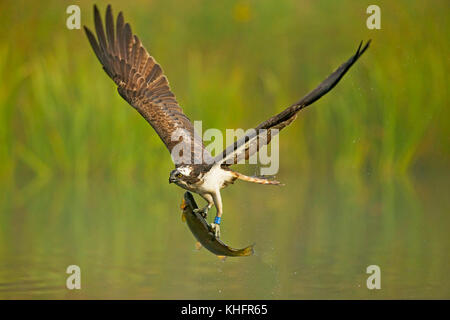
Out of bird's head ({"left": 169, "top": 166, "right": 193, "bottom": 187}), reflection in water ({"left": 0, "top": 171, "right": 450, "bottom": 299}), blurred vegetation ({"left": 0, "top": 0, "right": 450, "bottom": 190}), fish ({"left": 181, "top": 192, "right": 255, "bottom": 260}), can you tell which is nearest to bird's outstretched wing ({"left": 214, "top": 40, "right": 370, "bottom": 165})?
bird's head ({"left": 169, "top": 166, "right": 193, "bottom": 187})

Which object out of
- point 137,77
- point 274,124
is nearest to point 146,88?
point 137,77

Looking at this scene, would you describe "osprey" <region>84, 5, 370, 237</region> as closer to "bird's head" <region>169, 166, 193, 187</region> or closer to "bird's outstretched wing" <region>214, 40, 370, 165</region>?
"bird's head" <region>169, 166, 193, 187</region>

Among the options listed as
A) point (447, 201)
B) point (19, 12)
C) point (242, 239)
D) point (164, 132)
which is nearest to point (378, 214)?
point (447, 201)

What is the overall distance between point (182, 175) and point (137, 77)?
6.63 ft

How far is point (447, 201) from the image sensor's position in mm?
14133

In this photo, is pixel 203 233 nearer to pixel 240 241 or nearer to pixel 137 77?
pixel 137 77

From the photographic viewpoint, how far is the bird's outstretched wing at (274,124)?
705cm

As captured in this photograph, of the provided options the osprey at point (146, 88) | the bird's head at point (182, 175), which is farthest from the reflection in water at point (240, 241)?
the osprey at point (146, 88)

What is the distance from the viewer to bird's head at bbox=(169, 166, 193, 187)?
27.6 feet

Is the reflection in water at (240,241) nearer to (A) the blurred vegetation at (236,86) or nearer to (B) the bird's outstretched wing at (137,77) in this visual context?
(A) the blurred vegetation at (236,86)

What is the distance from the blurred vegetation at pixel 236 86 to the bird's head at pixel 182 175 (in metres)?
5.57

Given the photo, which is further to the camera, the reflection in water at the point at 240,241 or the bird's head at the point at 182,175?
the reflection in water at the point at 240,241

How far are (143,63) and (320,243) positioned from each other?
3188 mm

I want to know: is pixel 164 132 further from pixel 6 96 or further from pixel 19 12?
pixel 19 12
